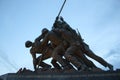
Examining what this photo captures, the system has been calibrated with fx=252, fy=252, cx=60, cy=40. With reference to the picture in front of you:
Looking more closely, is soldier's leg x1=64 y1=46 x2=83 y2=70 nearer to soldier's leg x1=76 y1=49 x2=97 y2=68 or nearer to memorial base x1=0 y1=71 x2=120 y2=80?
soldier's leg x1=76 y1=49 x2=97 y2=68

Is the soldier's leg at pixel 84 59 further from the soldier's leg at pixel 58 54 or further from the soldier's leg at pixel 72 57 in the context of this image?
the soldier's leg at pixel 58 54

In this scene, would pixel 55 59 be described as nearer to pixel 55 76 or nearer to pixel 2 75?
pixel 55 76

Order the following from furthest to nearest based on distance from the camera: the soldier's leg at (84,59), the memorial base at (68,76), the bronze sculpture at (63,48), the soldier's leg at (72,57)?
the soldier's leg at (84,59), the bronze sculpture at (63,48), the soldier's leg at (72,57), the memorial base at (68,76)

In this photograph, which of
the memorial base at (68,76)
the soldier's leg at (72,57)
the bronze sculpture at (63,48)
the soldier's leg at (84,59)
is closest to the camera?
the memorial base at (68,76)

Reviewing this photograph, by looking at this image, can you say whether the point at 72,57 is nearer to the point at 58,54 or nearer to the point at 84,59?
the point at 84,59

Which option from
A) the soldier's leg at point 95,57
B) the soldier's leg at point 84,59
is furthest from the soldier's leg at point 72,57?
the soldier's leg at point 95,57

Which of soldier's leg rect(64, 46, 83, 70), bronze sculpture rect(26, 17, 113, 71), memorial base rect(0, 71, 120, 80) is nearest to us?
memorial base rect(0, 71, 120, 80)

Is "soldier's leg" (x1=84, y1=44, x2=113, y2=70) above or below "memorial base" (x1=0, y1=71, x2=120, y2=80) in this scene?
above

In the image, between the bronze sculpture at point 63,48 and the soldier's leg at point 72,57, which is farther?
the bronze sculpture at point 63,48

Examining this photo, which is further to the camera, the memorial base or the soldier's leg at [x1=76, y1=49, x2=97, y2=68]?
the soldier's leg at [x1=76, y1=49, x2=97, y2=68]

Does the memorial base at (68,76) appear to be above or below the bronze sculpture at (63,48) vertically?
below

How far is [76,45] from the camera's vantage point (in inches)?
404

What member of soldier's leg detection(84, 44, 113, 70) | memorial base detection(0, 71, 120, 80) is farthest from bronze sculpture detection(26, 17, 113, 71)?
memorial base detection(0, 71, 120, 80)

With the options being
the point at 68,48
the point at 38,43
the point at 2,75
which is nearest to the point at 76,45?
the point at 68,48
